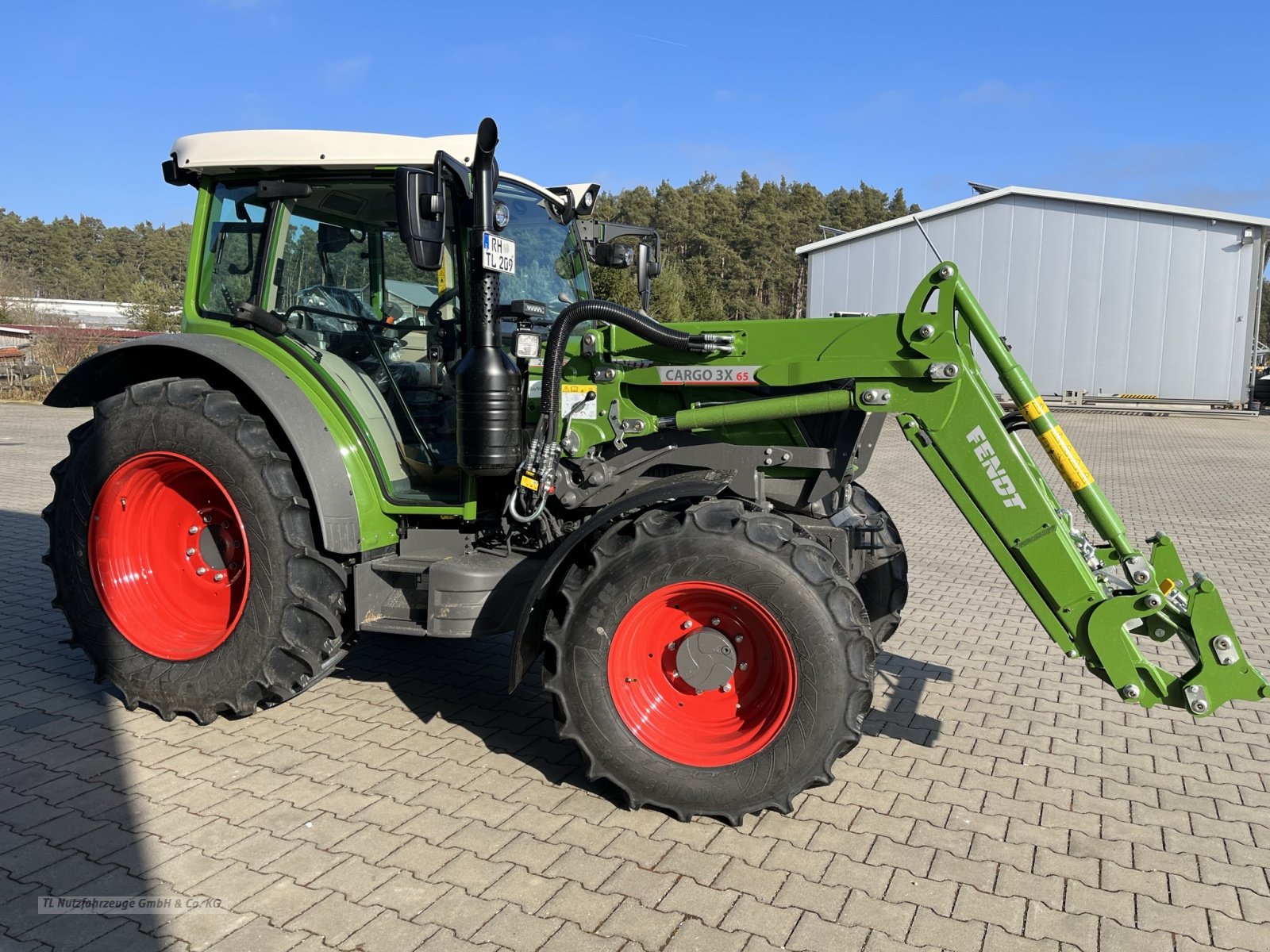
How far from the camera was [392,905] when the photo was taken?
9.25ft

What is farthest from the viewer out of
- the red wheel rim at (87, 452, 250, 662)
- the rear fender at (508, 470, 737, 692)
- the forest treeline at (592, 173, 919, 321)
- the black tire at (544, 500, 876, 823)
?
the forest treeline at (592, 173, 919, 321)

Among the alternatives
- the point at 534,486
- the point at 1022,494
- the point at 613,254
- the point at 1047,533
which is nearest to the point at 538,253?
the point at 613,254

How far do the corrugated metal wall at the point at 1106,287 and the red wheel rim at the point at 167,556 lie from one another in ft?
73.5

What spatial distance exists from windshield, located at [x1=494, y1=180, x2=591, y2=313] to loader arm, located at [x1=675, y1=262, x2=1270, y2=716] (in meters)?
1.33

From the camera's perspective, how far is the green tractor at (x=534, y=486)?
10.8 feet

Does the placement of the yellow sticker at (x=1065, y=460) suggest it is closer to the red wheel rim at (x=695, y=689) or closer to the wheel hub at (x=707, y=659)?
the red wheel rim at (x=695, y=689)

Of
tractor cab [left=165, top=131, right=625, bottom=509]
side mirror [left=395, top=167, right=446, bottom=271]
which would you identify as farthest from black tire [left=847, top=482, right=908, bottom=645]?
side mirror [left=395, top=167, right=446, bottom=271]

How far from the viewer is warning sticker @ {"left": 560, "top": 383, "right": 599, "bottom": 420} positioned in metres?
3.85

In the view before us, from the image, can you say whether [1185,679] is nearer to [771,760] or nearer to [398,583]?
[771,760]

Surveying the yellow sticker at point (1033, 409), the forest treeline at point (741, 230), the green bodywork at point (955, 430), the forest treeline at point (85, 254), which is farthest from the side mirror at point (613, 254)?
the forest treeline at point (85, 254)

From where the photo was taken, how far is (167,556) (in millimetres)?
4340

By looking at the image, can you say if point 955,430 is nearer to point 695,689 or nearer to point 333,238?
point 695,689

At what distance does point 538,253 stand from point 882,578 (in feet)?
7.19

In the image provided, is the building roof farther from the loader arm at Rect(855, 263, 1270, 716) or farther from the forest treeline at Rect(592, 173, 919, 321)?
the loader arm at Rect(855, 263, 1270, 716)
